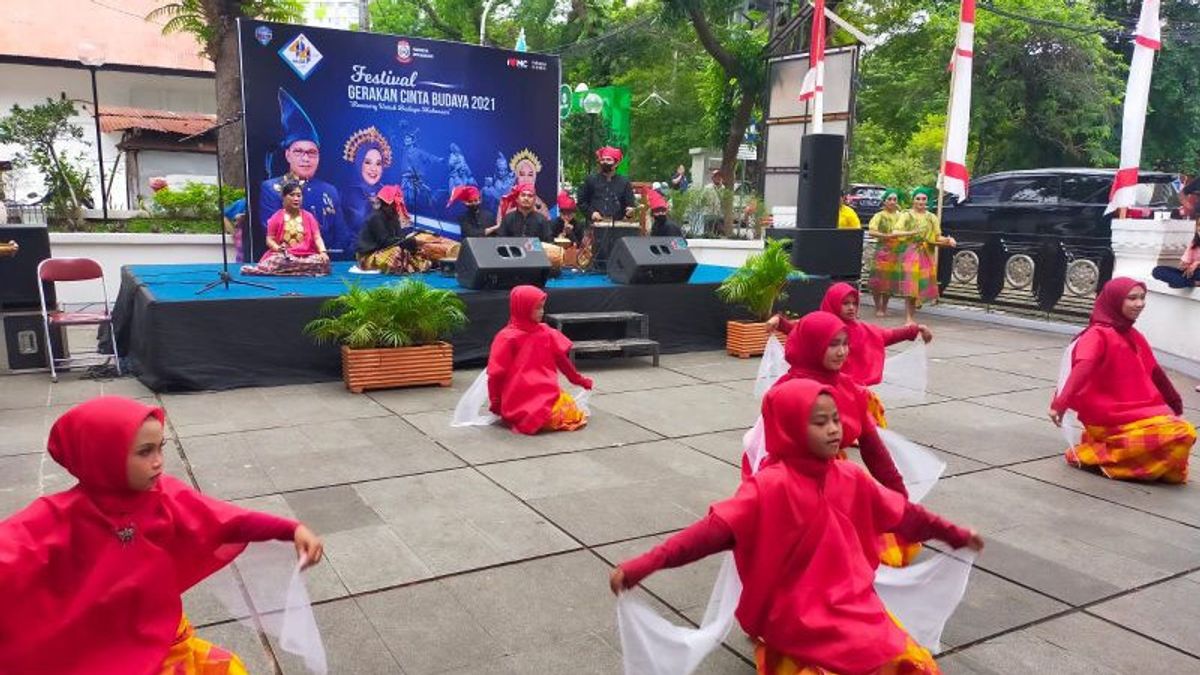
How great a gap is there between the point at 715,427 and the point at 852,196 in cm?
2051

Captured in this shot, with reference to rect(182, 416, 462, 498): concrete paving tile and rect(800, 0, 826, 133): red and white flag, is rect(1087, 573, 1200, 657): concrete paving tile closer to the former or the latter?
rect(182, 416, 462, 498): concrete paving tile

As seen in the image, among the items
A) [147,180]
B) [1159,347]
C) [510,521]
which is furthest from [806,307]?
[147,180]

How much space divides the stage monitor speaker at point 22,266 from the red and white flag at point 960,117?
1048cm

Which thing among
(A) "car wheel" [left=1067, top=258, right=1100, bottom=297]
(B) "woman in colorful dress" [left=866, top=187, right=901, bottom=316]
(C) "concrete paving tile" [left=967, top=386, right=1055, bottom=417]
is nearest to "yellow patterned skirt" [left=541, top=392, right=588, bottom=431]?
(C) "concrete paving tile" [left=967, top=386, right=1055, bottom=417]

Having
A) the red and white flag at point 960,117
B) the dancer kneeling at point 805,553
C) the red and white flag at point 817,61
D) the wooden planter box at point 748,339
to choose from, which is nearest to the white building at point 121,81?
the red and white flag at point 817,61

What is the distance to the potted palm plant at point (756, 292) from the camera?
9609mm

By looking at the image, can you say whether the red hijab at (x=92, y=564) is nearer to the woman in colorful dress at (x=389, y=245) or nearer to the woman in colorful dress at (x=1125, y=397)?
the woman in colorful dress at (x=1125, y=397)

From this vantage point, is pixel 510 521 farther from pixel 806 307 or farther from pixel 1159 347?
pixel 1159 347

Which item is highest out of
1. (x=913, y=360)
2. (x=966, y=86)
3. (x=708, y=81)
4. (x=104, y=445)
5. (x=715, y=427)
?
(x=708, y=81)

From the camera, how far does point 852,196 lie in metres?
25.6

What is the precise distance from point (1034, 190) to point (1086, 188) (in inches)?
30.8

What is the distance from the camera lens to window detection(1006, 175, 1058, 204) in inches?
560

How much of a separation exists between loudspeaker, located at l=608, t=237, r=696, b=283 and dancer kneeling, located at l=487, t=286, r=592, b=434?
3.11 metres

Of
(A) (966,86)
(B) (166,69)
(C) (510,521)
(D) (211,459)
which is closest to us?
(C) (510,521)
